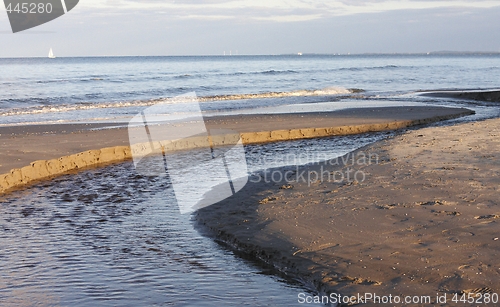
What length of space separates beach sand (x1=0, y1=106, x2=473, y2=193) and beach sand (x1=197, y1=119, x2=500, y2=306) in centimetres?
419

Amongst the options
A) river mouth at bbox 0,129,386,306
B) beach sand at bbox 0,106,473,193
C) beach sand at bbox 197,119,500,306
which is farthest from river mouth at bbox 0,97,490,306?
beach sand at bbox 0,106,473,193

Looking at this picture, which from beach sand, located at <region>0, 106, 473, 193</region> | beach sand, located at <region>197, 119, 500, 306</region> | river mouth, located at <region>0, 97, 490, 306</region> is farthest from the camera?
beach sand, located at <region>0, 106, 473, 193</region>

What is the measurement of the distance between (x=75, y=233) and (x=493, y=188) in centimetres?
542

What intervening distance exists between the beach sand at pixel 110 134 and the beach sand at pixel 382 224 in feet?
13.7

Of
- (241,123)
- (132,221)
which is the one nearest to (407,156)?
(132,221)

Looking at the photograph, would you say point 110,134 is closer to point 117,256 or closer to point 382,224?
point 117,256

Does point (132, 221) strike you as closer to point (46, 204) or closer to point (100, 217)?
point (100, 217)

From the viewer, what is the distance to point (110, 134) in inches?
622

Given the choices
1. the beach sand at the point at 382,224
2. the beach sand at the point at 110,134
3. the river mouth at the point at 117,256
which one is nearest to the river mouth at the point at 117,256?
the river mouth at the point at 117,256

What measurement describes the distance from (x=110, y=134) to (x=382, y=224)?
36.3 feet

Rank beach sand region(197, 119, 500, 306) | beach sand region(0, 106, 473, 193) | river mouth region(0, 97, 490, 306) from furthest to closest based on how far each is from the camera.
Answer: beach sand region(0, 106, 473, 193) → river mouth region(0, 97, 490, 306) → beach sand region(197, 119, 500, 306)

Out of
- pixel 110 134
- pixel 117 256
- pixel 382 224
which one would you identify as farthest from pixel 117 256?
pixel 110 134

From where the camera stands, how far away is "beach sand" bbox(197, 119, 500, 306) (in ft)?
16.1

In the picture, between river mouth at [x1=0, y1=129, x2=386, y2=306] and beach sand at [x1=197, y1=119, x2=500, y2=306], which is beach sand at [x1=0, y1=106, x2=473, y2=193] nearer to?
river mouth at [x1=0, y1=129, x2=386, y2=306]
